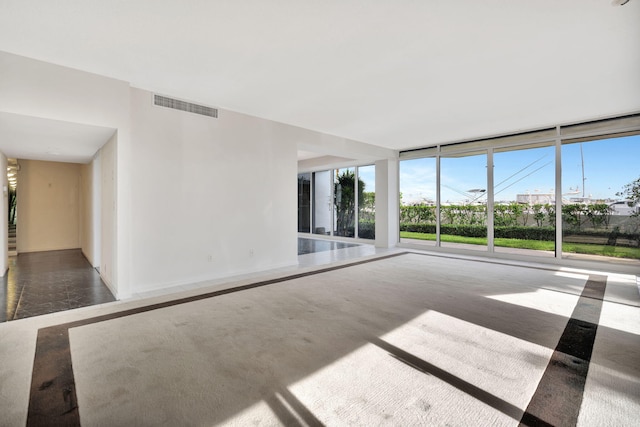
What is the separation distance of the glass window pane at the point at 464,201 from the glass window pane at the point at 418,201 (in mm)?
306

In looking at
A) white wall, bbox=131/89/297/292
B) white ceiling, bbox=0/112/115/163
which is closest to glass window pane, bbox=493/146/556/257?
white wall, bbox=131/89/297/292

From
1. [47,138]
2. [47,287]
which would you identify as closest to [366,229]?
[47,287]

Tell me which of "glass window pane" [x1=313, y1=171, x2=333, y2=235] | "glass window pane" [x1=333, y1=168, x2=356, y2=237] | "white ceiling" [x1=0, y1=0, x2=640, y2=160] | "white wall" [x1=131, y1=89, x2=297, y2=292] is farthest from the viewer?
"glass window pane" [x1=313, y1=171, x2=333, y2=235]

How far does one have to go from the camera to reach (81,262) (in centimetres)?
614

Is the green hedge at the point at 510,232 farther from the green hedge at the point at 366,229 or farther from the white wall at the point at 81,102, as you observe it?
the white wall at the point at 81,102

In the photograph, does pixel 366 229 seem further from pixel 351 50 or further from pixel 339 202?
pixel 351 50

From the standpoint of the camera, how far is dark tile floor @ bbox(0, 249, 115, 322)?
3543 mm

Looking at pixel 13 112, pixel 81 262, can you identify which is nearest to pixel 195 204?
pixel 13 112

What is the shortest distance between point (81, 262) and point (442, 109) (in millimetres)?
7623

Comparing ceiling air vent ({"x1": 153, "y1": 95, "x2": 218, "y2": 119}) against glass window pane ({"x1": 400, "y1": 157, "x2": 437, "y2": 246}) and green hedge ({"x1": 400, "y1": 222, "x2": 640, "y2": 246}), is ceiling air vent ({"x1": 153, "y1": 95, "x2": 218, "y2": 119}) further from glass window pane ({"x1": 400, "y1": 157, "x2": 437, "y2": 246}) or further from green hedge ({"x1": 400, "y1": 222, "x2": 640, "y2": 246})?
green hedge ({"x1": 400, "y1": 222, "x2": 640, "y2": 246})

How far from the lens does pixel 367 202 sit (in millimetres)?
9656

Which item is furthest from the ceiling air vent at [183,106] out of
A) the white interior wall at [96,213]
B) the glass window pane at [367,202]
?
the glass window pane at [367,202]

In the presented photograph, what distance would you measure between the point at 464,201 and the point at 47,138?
8375 millimetres

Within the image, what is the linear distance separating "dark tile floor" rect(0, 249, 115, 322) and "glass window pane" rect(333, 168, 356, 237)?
6970 millimetres
